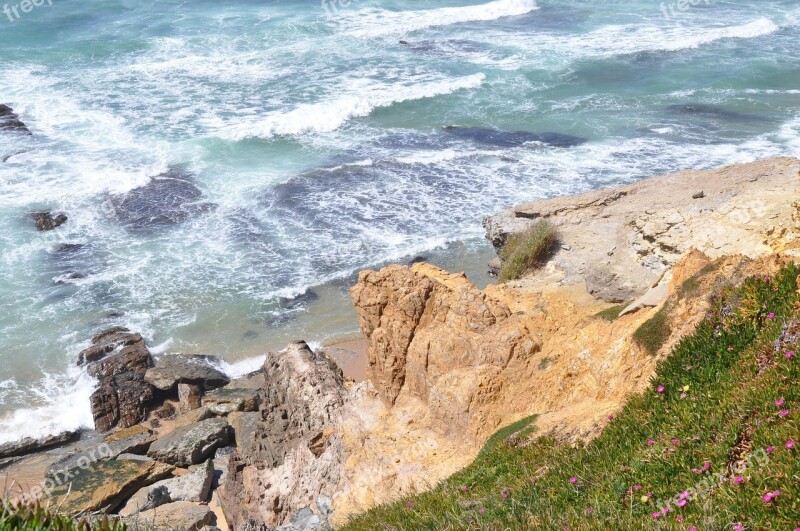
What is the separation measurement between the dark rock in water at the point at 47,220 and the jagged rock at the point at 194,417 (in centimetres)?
1240

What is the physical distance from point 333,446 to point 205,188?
20345 mm

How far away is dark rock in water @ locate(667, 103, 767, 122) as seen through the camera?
121 ft

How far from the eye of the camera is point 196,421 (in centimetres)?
2016

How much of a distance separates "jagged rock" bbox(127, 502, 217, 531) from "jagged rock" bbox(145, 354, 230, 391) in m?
4.76

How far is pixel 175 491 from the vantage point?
17531 millimetres

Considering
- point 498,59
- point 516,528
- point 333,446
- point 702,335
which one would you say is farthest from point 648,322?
point 498,59

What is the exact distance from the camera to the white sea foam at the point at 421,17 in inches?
2146

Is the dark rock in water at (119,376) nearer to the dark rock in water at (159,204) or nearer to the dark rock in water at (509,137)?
the dark rock in water at (159,204)

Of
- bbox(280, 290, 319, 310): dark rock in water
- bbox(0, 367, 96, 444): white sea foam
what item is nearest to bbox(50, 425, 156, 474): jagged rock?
bbox(0, 367, 96, 444): white sea foam

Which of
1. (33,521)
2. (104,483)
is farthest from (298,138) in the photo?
(33,521)

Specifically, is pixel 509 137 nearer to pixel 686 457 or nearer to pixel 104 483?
pixel 104 483

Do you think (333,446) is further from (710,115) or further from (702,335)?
(710,115)

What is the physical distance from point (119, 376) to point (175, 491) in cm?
508

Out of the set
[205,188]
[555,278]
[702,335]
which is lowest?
[205,188]
